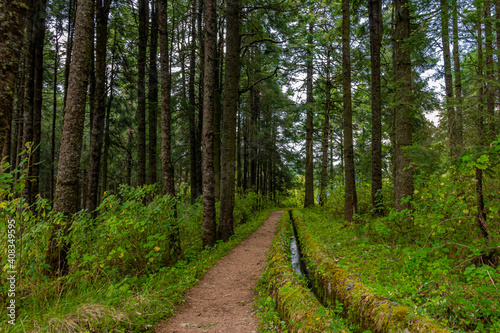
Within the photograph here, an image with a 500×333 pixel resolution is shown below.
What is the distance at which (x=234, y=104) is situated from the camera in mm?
9766

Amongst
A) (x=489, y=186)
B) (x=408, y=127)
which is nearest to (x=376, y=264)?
(x=489, y=186)

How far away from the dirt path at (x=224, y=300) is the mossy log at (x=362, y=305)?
1311 mm

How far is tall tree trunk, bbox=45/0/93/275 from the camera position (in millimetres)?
4023

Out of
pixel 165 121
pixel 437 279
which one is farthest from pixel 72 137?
pixel 437 279

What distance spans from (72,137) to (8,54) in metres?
1.61

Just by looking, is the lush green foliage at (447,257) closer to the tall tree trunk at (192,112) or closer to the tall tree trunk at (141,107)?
the tall tree trunk at (141,107)

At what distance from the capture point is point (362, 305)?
3262 mm

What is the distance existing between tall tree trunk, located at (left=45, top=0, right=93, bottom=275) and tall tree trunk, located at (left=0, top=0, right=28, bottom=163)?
1.32 m

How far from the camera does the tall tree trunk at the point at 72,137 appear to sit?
4023 mm

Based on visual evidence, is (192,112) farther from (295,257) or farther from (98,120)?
(295,257)

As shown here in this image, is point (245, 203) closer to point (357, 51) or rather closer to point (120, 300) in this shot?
point (357, 51)

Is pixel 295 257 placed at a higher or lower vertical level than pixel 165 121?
lower

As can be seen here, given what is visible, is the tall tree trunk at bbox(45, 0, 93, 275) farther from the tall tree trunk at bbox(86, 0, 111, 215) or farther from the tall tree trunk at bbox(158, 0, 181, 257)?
the tall tree trunk at bbox(86, 0, 111, 215)

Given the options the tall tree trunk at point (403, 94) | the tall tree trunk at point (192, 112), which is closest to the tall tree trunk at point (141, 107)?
the tall tree trunk at point (192, 112)
